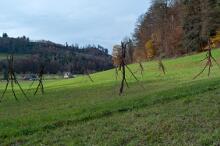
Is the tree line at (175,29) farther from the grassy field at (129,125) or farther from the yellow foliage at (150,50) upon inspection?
the grassy field at (129,125)

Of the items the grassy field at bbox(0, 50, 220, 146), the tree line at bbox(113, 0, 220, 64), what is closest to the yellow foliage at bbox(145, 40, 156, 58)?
the tree line at bbox(113, 0, 220, 64)

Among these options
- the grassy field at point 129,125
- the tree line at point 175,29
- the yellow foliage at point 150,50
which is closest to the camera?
the grassy field at point 129,125

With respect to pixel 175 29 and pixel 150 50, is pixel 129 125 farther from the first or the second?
pixel 150 50

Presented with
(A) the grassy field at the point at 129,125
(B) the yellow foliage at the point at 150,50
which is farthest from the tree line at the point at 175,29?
(A) the grassy field at the point at 129,125

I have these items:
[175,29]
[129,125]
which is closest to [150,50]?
[175,29]

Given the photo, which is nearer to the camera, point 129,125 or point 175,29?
point 129,125

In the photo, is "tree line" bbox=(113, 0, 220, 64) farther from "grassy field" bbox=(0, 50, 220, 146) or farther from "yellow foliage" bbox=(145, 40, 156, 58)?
"grassy field" bbox=(0, 50, 220, 146)

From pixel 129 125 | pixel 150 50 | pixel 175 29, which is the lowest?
pixel 129 125

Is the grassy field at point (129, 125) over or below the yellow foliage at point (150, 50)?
below

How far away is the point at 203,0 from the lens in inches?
3890

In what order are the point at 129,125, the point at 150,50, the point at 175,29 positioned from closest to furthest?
1. the point at 129,125
2. the point at 175,29
3. the point at 150,50

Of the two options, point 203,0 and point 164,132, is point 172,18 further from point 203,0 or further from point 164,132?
point 164,132

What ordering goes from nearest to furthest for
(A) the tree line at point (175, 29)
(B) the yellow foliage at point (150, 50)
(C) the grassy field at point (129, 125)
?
(C) the grassy field at point (129, 125), (A) the tree line at point (175, 29), (B) the yellow foliage at point (150, 50)

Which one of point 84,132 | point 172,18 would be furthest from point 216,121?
point 172,18
